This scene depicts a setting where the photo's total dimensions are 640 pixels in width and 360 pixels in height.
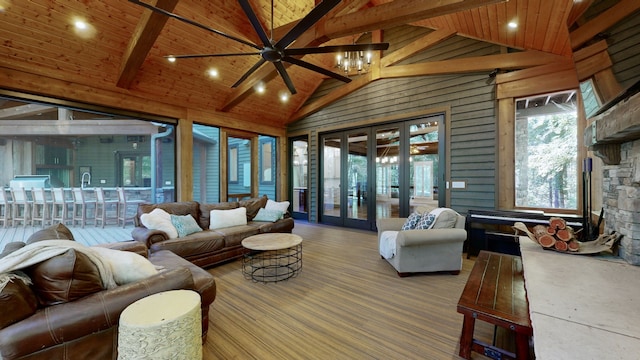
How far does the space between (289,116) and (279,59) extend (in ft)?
15.0

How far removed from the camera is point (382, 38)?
5660 mm

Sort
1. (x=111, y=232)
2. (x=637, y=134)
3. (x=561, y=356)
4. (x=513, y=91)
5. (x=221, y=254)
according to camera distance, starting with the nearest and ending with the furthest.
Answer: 1. (x=561, y=356)
2. (x=637, y=134)
3. (x=221, y=254)
4. (x=513, y=91)
5. (x=111, y=232)

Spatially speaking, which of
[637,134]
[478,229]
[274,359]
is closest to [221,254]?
[274,359]

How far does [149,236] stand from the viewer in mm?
3229

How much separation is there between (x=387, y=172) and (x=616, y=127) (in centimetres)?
396

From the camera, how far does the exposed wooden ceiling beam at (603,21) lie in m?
1.62

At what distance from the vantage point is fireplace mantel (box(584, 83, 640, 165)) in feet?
5.45

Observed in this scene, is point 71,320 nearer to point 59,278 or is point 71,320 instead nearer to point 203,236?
point 59,278

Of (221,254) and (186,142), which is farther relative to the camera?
(186,142)

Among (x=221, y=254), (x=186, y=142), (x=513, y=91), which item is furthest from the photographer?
(x=186, y=142)

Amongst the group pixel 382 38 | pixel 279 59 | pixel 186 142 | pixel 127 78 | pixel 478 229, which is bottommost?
pixel 478 229

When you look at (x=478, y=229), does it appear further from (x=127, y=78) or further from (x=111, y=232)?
(x=111, y=232)

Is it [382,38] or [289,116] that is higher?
[382,38]

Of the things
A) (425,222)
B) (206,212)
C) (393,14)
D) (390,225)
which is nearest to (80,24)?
(206,212)
